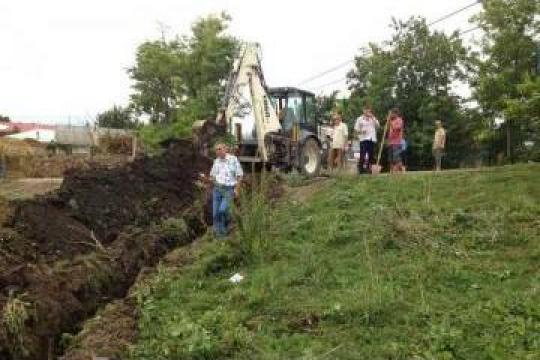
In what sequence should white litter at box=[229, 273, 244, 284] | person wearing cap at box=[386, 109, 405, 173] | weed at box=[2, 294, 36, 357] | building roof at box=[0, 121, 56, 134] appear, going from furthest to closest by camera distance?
building roof at box=[0, 121, 56, 134] < person wearing cap at box=[386, 109, 405, 173] < white litter at box=[229, 273, 244, 284] < weed at box=[2, 294, 36, 357]

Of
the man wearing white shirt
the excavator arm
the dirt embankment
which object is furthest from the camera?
the excavator arm

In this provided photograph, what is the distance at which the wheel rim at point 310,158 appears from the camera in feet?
68.8

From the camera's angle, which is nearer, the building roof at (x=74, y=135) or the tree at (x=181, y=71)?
the building roof at (x=74, y=135)

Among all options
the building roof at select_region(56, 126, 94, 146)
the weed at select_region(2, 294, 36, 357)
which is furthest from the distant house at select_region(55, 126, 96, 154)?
the weed at select_region(2, 294, 36, 357)

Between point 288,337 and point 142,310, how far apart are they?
2275 mm

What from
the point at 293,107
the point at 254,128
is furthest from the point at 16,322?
the point at 293,107

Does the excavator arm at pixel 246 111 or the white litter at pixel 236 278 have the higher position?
the excavator arm at pixel 246 111

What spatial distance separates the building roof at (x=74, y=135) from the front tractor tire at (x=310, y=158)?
72.7 feet

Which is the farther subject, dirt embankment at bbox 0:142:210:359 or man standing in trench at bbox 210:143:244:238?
man standing in trench at bbox 210:143:244:238

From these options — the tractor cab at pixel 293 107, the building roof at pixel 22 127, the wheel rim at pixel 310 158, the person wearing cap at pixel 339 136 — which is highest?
the building roof at pixel 22 127

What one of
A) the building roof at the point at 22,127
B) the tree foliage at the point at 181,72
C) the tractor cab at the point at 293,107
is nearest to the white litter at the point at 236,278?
the tractor cab at the point at 293,107

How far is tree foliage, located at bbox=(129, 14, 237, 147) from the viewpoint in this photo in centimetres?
4638

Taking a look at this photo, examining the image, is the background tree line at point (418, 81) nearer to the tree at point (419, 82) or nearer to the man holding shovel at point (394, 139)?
the tree at point (419, 82)

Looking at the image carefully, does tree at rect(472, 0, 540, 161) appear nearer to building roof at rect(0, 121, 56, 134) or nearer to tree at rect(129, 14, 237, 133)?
tree at rect(129, 14, 237, 133)
